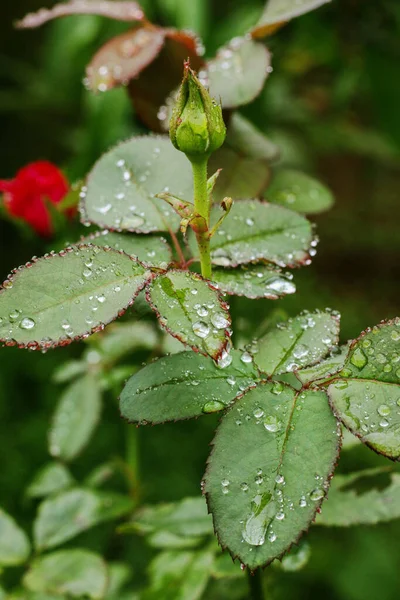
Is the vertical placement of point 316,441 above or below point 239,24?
above

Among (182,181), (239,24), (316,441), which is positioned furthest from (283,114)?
(316,441)

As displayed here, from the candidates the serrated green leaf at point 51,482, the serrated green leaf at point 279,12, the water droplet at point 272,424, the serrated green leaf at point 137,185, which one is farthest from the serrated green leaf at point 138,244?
the serrated green leaf at point 51,482

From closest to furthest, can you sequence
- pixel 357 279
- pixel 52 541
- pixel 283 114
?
1. pixel 52 541
2. pixel 283 114
3. pixel 357 279

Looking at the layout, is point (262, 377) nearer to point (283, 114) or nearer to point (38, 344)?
point (38, 344)

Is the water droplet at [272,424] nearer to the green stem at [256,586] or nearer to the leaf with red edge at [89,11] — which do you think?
the green stem at [256,586]

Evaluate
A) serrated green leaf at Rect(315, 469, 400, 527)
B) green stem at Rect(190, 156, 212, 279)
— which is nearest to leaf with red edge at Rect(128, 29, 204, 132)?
green stem at Rect(190, 156, 212, 279)

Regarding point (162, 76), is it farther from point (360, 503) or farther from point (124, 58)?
point (360, 503)
